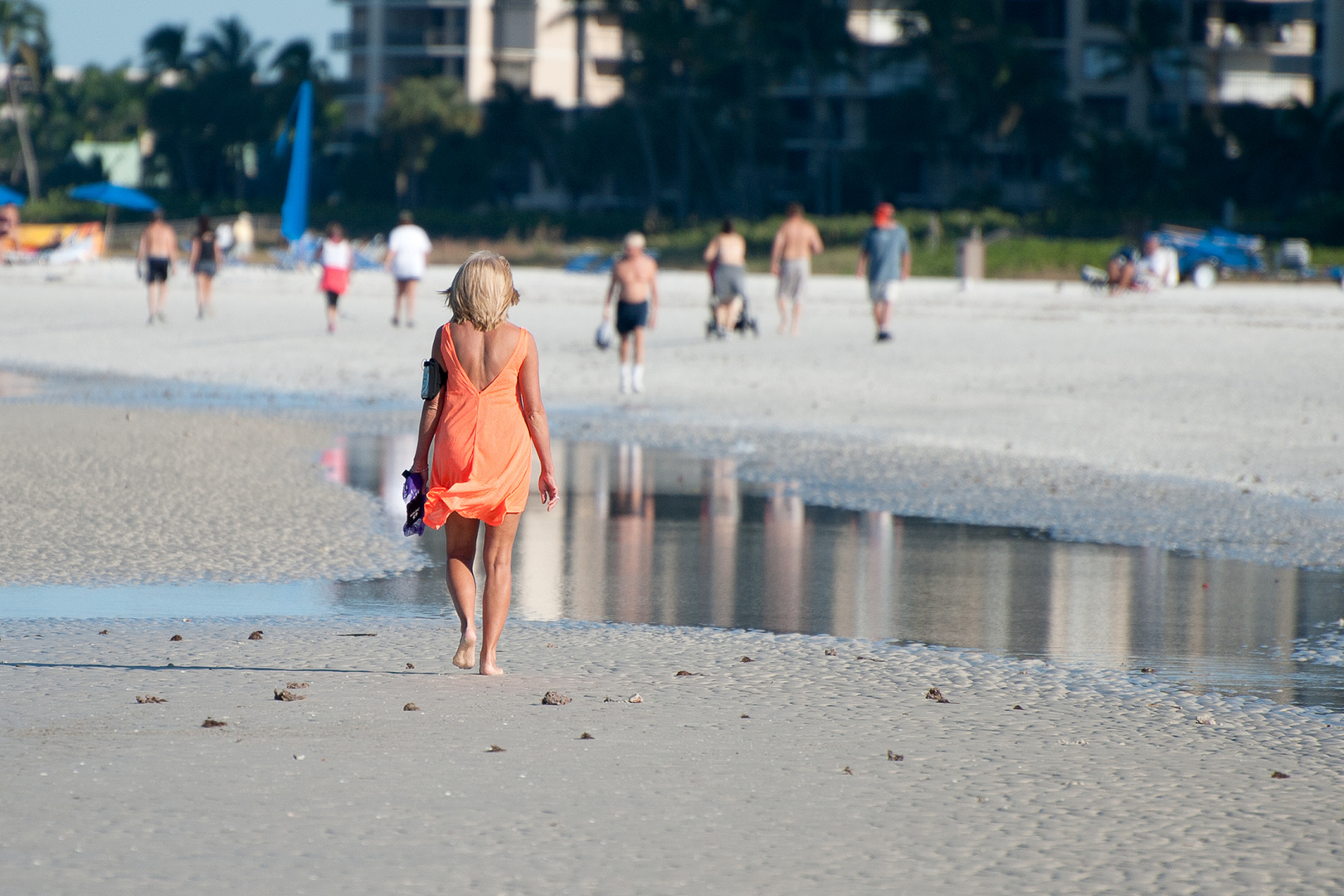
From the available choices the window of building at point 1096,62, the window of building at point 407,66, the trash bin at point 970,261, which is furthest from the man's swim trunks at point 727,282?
the window of building at point 407,66

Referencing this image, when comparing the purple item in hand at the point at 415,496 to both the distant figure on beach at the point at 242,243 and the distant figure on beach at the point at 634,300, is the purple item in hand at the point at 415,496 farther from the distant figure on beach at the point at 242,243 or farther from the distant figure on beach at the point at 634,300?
the distant figure on beach at the point at 242,243

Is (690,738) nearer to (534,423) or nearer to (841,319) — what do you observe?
(534,423)

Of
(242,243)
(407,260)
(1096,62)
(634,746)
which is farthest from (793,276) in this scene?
(1096,62)

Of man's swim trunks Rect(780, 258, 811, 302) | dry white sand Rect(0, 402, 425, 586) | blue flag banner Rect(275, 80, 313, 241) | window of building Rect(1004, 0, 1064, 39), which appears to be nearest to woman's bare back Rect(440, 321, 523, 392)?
dry white sand Rect(0, 402, 425, 586)

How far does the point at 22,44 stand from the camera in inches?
3775

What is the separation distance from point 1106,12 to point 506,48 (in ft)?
105

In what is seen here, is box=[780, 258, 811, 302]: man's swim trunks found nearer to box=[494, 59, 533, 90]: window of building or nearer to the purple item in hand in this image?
the purple item in hand

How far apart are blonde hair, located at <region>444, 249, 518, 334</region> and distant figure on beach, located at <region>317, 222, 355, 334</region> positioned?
1955cm

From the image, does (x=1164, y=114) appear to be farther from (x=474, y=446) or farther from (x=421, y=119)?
(x=474, y=446)

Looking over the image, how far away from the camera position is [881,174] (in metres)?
75.1

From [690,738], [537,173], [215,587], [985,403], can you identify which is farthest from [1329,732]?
[537,173]

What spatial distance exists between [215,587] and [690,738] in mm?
3411

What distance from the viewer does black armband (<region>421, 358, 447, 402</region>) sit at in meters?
6.08

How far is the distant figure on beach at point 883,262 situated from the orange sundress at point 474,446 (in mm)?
16650
